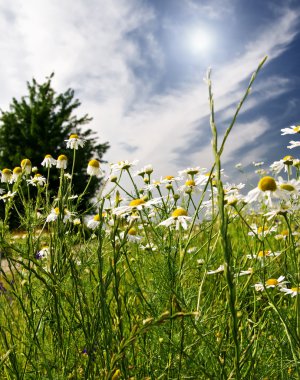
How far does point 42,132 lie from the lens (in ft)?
46.6

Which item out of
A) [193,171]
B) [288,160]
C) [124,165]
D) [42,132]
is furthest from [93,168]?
[42,132]

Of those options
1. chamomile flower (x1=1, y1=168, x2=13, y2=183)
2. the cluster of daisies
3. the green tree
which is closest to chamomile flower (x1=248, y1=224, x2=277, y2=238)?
the cluster of daisies

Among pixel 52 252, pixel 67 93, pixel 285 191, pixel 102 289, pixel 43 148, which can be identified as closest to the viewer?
pixel 102 289

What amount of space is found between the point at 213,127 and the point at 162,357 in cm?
115

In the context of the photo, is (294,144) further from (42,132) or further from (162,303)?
(42,132)

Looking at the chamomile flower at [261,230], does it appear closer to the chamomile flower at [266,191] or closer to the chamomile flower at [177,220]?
the chamomile flower at [266,191]

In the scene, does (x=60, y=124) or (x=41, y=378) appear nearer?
(x=41, y=378)

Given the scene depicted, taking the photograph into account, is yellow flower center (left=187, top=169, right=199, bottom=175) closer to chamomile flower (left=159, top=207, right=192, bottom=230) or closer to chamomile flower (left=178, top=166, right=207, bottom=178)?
chamomile flower (left=178, top=166, right=207, bottom=178)

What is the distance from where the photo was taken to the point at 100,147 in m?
15.8

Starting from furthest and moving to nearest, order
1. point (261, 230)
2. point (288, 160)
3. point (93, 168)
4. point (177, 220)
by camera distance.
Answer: point (93, 168)
point (261, 230)
point (288, 160)
point (177, 220)

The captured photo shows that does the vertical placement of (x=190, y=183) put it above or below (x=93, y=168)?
below

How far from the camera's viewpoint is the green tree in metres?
13.8

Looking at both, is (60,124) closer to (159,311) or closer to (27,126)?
(27,126)

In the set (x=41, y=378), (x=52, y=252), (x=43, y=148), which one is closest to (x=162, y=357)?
(x=41, y=378)
